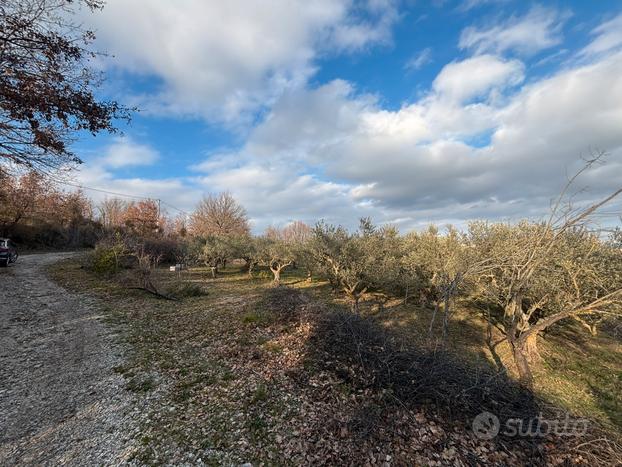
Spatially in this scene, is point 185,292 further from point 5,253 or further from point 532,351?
point 532,351

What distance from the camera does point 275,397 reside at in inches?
184

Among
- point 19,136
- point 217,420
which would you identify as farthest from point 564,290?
point 19,136

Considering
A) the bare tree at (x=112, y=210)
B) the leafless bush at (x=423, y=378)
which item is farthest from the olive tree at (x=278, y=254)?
the bare tree at (x=112, y=210)

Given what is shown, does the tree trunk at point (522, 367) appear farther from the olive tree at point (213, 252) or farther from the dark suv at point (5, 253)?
the dark suv at point (5, 253)

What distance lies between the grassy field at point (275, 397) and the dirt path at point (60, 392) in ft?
1.33

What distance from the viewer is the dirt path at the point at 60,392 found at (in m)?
3.70

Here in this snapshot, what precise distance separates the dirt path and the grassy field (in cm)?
41

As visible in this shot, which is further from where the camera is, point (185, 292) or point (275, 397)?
point (185, 292)

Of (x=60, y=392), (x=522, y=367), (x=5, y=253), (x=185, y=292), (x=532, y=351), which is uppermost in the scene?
(x=5, y=253)

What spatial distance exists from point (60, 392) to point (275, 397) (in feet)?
13.4

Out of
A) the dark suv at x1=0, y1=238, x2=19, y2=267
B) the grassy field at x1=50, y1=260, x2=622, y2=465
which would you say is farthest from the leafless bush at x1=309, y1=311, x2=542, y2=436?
the dark suv at x1=0, y1=238, x2=19, y2=267

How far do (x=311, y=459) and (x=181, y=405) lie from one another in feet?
8.21

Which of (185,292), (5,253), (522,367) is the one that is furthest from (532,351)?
(5,253)

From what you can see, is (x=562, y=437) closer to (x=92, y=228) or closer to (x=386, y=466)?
(x=386, y=466)
